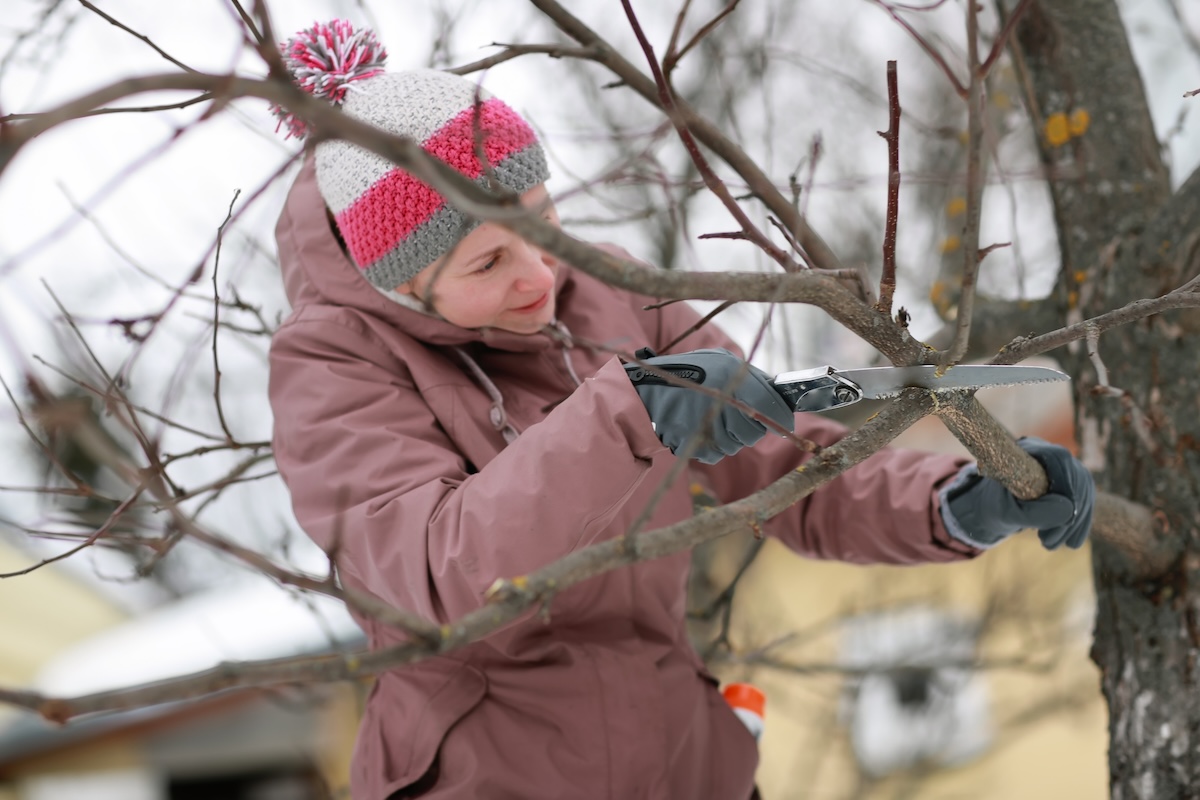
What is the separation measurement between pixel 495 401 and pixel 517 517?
475 millimetres

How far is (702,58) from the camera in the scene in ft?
17.4

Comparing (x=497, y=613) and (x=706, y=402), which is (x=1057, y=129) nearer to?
(x=706, y=402)

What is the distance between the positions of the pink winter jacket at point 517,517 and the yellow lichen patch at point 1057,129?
30.5 inches

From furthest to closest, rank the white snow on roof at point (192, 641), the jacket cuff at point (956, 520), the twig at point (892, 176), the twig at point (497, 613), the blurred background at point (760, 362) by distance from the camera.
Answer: the white snow on roof at point (192, 641)
the blurred background at point (760, 362)
the jacket cuff at point (956, 520)
the twig at point (892, 176)
the twig at point (497, 613)

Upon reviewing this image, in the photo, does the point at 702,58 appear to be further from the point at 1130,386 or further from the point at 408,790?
the point at 408,790

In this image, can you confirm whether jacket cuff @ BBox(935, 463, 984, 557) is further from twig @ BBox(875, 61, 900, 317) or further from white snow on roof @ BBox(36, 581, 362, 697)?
white snow on roof @ BBox(36, 581, 362, 697)

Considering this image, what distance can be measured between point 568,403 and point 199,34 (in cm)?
532

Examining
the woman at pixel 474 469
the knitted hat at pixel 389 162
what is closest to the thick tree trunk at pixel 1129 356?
the woman at pixel 474 469

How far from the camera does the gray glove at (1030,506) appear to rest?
165 cm

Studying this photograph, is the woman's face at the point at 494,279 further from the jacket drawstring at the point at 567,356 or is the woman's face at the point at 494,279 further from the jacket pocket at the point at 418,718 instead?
the jacket pocket at the point at 418,718

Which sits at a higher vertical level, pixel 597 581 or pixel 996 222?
pixel 996 222

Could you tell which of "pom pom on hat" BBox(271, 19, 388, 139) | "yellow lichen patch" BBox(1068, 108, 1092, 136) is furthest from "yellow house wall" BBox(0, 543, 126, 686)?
"yellow lichen patch" BBox(1068, 108, 1092, 136)

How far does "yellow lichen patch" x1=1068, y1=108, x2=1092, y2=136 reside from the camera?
2127 millimetres

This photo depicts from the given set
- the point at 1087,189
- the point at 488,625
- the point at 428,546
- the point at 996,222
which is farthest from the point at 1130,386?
the point at 996,222
